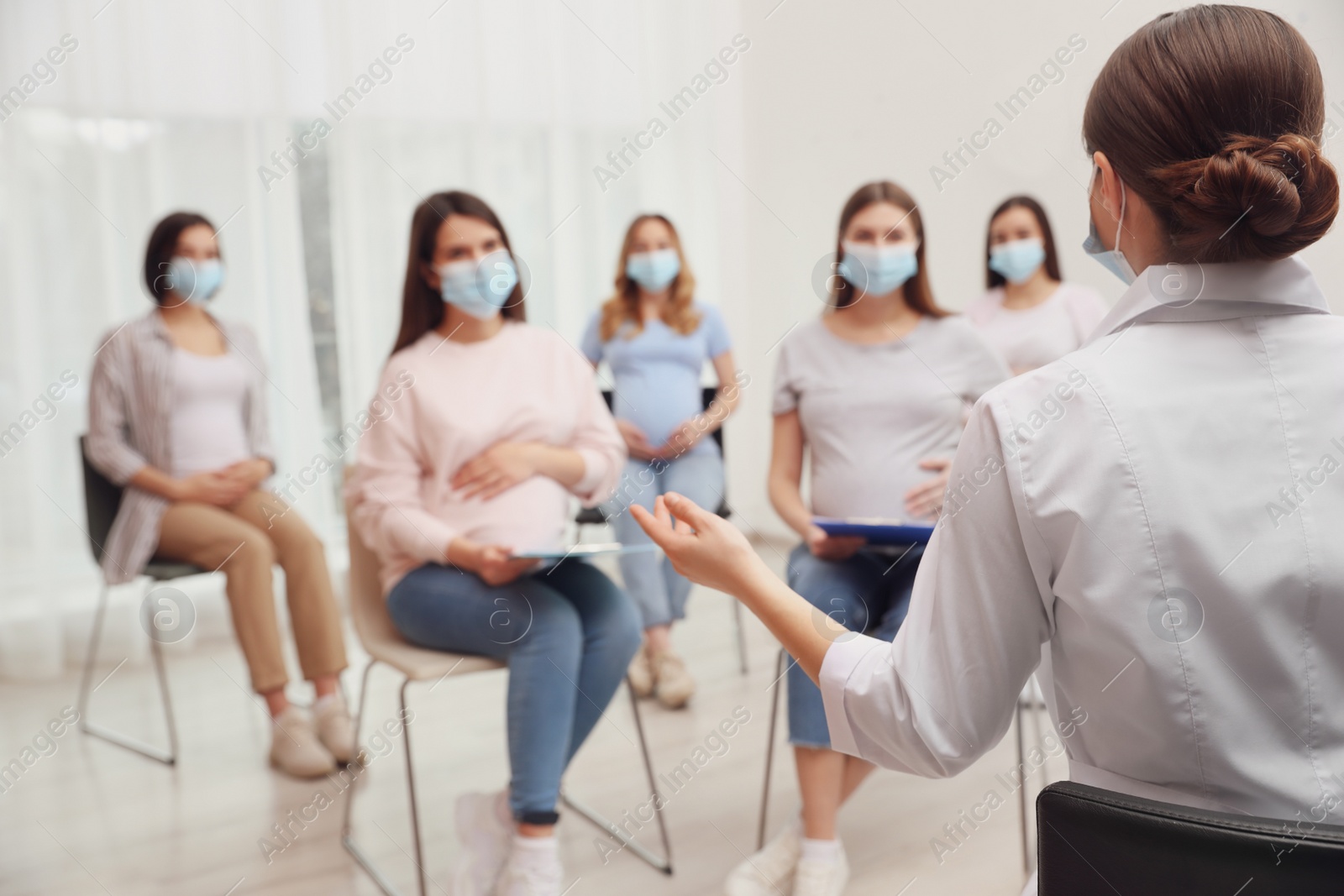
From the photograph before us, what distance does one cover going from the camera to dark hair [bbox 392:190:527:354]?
2.15 meters

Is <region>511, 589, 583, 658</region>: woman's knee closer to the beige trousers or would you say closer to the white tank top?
the beige trousers

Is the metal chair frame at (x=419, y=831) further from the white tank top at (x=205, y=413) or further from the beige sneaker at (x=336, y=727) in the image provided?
the white tank top at (x=205, y=413)

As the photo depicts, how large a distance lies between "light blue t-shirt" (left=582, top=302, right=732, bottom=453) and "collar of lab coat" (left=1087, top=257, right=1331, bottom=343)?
92.1 inches

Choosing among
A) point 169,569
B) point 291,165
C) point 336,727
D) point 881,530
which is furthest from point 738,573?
point 291,165

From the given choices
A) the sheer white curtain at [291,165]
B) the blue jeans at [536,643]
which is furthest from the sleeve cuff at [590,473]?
the sheer white curtain at [291,165]

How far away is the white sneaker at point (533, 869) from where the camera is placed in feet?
5.78

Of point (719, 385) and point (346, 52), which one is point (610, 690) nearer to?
point (719, 385)

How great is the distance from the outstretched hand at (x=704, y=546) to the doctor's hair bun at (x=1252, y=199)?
16.5 inches

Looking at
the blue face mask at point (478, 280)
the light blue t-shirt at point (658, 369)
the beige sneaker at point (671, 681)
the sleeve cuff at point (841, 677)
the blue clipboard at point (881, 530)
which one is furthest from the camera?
the light blue t-shirt at point (658, 369)

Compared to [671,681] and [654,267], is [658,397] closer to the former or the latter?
[654,267]

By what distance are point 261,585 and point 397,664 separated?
968 millimetres

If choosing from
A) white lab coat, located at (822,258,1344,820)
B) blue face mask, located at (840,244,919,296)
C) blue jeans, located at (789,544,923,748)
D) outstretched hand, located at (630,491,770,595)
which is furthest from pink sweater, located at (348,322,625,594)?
white lab coat, located at (822,258,1344,820)

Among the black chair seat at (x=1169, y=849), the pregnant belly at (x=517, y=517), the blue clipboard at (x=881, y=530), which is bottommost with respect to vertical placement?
the pregnant belly at (x=517, y=517)

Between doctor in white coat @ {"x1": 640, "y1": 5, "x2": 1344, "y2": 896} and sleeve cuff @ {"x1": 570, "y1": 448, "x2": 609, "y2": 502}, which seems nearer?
doctor in white coat @ {"x1": 640, "y1": 5, "x2": 1344, "y2": 896}
